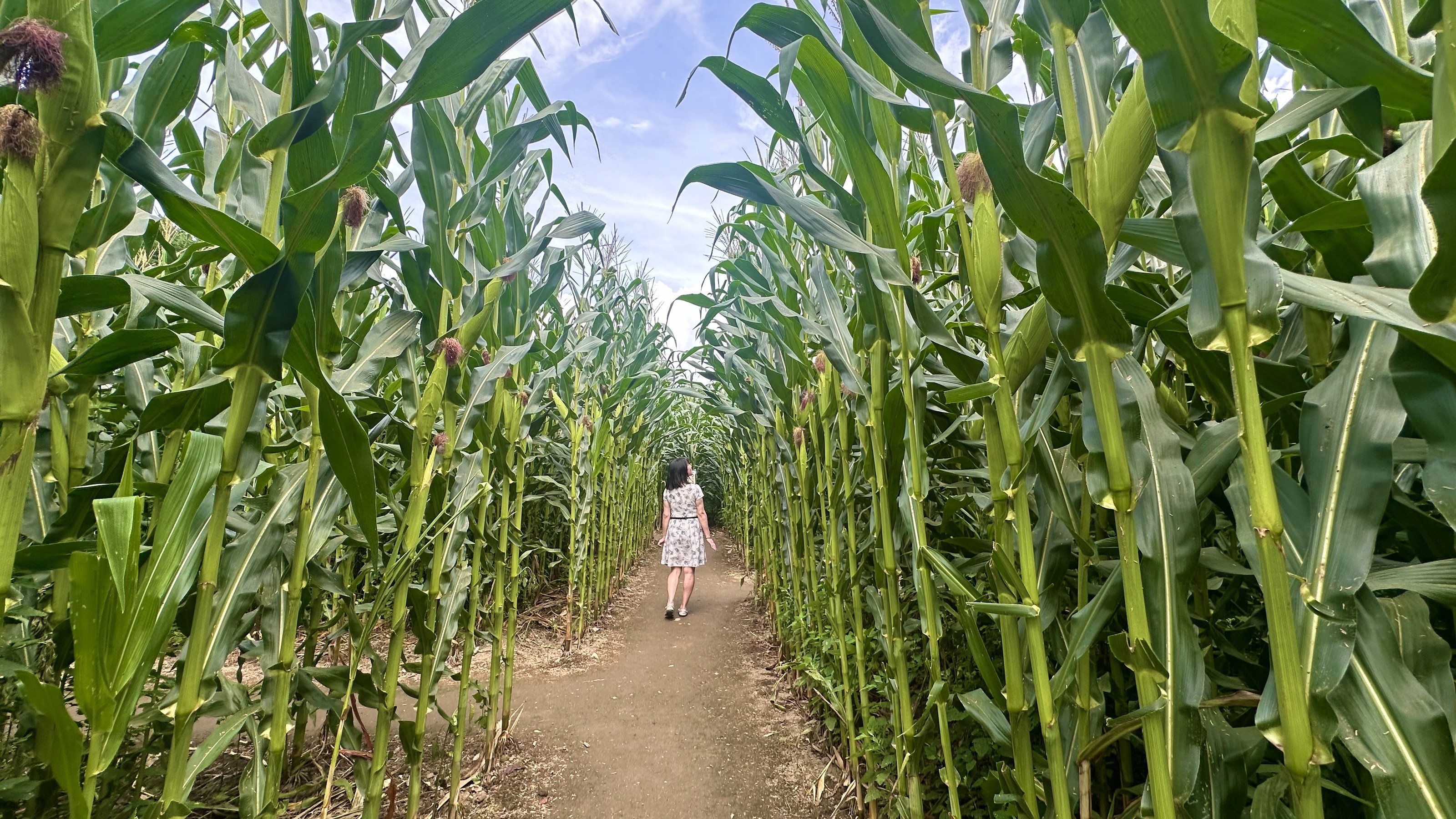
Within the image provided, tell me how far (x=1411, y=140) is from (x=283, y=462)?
276 centimetres

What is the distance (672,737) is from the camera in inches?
124

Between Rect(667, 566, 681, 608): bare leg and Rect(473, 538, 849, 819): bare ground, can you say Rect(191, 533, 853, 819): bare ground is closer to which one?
Rect(473, 538, 849, 819): bare ground

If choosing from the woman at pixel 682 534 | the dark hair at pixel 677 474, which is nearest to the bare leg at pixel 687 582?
the woman at pixel 682 534

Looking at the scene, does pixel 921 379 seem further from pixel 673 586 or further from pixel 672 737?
pixel 673 586

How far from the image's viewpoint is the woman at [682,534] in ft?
19.9

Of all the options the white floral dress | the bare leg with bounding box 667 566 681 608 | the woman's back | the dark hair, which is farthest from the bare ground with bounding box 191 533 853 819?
the dark hair

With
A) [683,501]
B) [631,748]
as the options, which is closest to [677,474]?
[683,501]

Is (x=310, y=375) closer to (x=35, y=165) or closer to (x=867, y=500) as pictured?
(x=35, y=165)

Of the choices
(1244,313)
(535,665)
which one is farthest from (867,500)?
Answer: (535,665)

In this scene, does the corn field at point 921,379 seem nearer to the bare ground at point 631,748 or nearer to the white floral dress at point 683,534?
the bare ground at point 631,748

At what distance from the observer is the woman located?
6.06 metres

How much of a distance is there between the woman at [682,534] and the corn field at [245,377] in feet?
11.4

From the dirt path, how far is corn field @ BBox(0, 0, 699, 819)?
0.56 metres

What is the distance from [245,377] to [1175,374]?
185 centimetres
